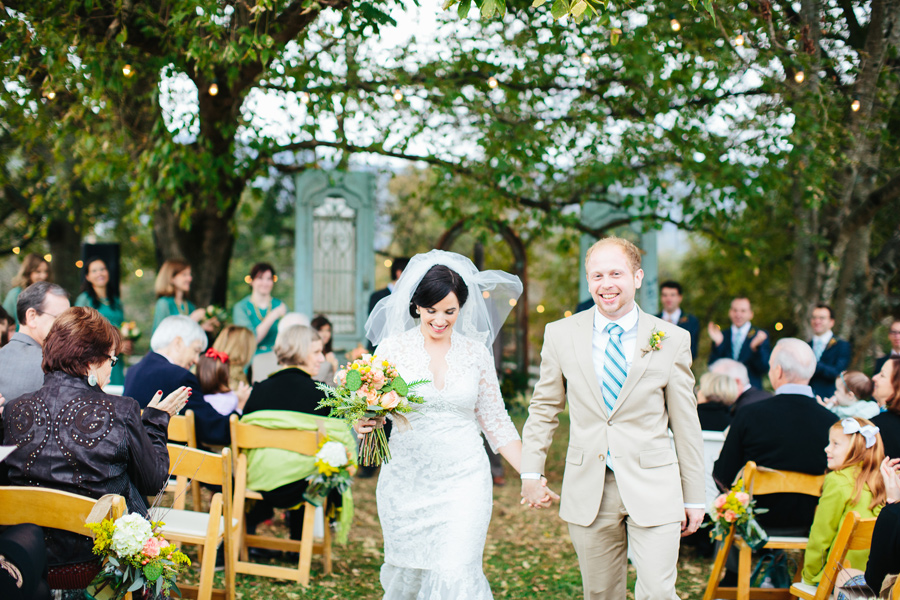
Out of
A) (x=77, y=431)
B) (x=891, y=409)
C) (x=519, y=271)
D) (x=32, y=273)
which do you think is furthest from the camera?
(x=519, y=271)

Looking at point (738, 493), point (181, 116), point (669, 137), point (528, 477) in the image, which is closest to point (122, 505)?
point (528, 477)

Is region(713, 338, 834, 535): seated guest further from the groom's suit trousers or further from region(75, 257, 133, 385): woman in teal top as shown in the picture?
region(75, 257, 133, 385): woman in teal top

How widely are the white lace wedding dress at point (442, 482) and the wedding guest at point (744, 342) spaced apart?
4632 millimetres

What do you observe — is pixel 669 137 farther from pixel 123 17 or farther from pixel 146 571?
pixel 146 571

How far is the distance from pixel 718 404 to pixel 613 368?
291 cm

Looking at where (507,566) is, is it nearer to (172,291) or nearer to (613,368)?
(613,368)

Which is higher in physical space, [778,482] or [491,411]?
[491,411]

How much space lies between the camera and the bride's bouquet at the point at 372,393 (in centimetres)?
360

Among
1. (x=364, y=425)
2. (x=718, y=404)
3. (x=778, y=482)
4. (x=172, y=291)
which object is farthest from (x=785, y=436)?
(x=172, y=291)

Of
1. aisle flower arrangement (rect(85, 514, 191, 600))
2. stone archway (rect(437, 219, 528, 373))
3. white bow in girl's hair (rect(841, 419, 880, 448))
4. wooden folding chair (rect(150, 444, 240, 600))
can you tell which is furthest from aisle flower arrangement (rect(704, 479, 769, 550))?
stone archway (rect(437, 219, 528, 373))

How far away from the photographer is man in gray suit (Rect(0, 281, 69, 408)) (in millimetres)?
4105

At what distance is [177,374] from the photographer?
4973mm

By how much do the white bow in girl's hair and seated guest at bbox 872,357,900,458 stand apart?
0.44 meters

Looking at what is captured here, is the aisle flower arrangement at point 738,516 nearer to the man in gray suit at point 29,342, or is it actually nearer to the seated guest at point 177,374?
the seated guest at point 177,374
